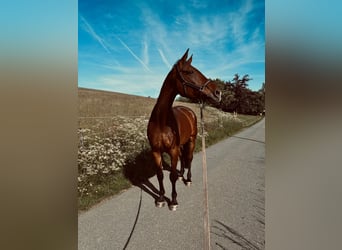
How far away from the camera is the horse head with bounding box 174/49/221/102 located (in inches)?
44.2

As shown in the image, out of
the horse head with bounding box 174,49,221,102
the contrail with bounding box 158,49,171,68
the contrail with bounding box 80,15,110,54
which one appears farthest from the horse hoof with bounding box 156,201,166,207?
the contrail with bounding box 80,15,110,54

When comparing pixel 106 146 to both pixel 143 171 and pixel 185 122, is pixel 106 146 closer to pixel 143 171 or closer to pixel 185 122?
pixel 143 171

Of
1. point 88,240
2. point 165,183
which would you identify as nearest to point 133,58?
point 165,183

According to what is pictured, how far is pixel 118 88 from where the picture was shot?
1.27 metres

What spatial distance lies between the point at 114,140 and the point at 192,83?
0.52m

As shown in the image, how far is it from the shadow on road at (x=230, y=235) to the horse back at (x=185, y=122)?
1.42ft

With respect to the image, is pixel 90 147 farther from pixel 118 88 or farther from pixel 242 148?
pixel 242 148

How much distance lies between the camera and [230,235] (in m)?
1.14

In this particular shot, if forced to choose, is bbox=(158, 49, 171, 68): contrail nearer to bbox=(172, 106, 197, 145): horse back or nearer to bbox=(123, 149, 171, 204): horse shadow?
bbox=(172, 106, 197, 145): horse back

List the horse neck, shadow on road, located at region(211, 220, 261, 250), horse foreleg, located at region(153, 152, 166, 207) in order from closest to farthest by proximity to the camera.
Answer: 1. shadow on road, located at region(211, 220, 261, 250)
2. the horse neck
3. horse foreleg, located at region(153, 152, 166, 207)

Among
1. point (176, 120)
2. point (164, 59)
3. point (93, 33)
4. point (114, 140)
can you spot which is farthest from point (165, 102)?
point (93, 33)

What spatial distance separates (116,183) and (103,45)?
736mm

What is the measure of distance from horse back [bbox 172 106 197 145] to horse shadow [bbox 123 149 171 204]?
18 centimetres

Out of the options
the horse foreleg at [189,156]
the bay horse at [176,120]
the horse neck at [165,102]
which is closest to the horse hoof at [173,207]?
the bay horse at [176,120]
